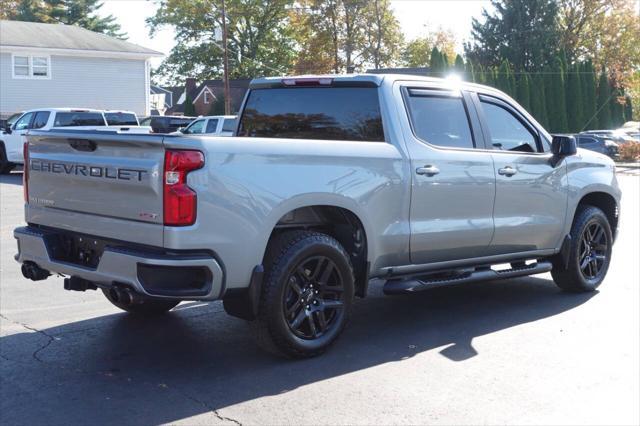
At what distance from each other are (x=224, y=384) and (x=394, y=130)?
7.72 feet

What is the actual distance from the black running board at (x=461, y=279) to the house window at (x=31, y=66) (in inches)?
1279

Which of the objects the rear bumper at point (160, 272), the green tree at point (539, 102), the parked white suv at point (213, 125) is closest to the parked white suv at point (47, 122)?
the parked white suv at point (213, 125)

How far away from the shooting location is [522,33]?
64625 millimetres

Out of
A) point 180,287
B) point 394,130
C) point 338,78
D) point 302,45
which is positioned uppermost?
point 302,45

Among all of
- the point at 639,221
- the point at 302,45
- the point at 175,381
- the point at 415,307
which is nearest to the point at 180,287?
the point at 175,381

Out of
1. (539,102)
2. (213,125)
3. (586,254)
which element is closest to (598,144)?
(539,102)

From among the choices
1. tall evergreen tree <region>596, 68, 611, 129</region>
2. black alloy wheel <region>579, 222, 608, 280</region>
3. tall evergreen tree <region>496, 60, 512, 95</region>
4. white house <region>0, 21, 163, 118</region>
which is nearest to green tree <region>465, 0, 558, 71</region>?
tall evergreen tree <region>596, 68, 611, 129</region>

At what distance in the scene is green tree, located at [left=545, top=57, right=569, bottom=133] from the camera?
178 ft

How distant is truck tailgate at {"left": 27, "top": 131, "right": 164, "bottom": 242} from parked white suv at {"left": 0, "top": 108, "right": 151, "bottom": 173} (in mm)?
16278

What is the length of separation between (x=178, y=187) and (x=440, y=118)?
104 inches

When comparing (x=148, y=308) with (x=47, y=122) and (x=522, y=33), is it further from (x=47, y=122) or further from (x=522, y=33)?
(x=522, y=33)

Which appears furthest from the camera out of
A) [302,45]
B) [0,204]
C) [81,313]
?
[302,45]

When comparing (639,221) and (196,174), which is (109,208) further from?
(639,221)

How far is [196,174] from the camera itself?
4941 millimetres
